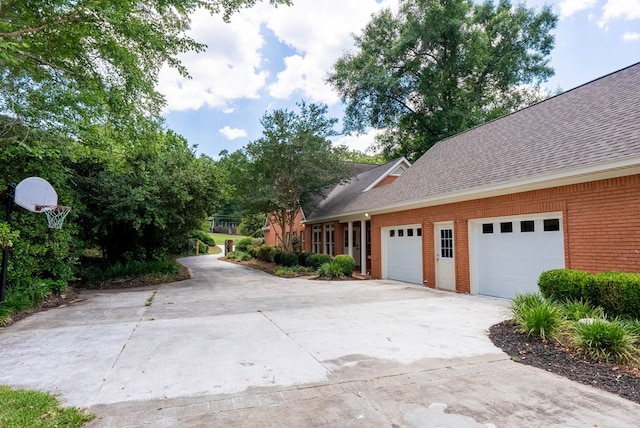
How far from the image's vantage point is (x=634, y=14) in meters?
15.1

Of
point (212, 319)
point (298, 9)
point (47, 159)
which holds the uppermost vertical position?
point (298, 9)

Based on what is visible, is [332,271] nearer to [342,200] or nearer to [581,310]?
[342,200]

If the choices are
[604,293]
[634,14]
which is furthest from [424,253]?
[634,14]

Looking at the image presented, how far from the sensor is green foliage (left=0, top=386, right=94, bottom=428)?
9.55 feet

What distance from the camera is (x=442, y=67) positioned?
82.2 ft

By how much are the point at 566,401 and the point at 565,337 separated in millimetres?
1940

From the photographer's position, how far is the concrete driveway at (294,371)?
3094 mm

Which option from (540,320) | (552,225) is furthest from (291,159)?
(540,320)

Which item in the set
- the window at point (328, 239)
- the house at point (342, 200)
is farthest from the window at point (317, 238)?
the window at point (328, 239)

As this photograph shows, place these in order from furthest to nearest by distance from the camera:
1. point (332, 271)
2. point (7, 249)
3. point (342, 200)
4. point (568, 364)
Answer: point (342, 200) < point (332, 271) < point (7, 249) < point (568, 364)

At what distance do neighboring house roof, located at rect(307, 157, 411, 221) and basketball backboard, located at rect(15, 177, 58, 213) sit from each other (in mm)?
11899

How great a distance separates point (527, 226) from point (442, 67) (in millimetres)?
20178

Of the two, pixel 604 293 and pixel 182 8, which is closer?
pixel 604 293

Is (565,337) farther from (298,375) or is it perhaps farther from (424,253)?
(424,253)
